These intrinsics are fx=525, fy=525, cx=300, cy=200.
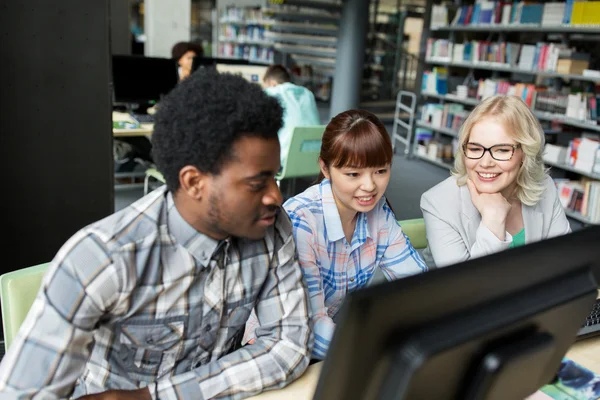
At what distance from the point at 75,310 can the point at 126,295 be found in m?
0.08

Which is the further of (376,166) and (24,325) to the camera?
(376,166)

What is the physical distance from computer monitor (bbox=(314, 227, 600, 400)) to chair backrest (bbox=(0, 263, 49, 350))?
83 cm

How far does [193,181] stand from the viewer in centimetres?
92

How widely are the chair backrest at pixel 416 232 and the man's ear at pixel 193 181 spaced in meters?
0.95

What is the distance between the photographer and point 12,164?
7.41 feet

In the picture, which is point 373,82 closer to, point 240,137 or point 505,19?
point 505,19

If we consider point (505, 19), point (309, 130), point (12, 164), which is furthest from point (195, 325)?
point (505, 19)

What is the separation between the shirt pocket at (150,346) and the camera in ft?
3.11

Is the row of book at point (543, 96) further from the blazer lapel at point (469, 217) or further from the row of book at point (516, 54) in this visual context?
the blazer lapel at point (469, 217)

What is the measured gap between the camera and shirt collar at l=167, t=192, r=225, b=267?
0.95 meters

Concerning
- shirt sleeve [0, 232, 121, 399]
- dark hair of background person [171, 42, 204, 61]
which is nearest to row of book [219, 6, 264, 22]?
dark hair of background person [171, 42, 204, 61]

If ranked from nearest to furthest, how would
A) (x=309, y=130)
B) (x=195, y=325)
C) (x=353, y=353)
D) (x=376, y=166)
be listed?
(x=353, y=353)
(x=195, y=325)
(x=376, y=166)
(x=309, y=130)

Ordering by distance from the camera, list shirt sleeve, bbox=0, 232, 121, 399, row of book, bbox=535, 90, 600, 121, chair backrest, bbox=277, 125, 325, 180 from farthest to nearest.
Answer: row of book, bbox=535, 90, 600, 121 → chair backrest, bbox=277, 125, 325, 180 → shirt sleeve, bbox=0, 232, 121, 399

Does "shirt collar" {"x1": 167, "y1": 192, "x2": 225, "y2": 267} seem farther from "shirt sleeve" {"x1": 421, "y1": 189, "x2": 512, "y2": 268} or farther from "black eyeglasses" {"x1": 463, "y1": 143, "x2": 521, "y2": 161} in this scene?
"black eyeglasses" {"x1": 463, "y1": 143, "x2": 521, "y2": 161}
